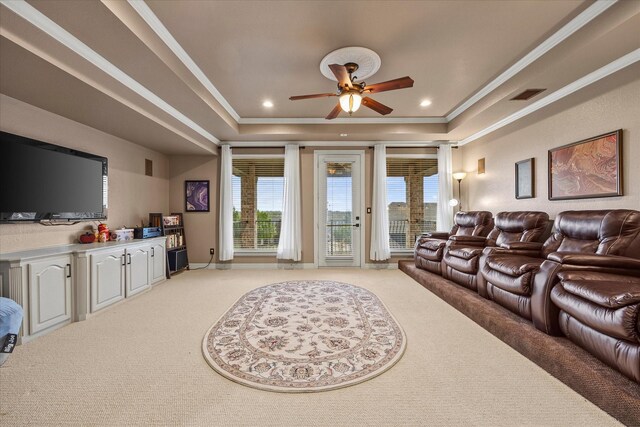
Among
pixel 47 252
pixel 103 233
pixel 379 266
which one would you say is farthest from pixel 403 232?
pixel 47 252

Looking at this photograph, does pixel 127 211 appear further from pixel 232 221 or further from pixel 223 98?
pixel 223 98

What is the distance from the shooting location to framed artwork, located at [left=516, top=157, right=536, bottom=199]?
404 centimetres

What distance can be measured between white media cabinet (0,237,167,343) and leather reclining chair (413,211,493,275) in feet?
13.8

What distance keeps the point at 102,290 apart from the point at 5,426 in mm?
1916

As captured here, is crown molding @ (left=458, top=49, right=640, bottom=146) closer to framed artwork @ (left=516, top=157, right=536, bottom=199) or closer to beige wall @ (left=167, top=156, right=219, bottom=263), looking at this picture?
framed artwork @ (left=516, top=157, right=536, bottom=199)

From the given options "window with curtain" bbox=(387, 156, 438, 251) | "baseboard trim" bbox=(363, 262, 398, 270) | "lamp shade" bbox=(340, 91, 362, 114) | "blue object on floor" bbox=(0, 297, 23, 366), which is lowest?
"baseboard trim" bbox=(363, 262, 398, 270)

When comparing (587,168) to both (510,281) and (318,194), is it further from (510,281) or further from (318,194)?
(318,194)

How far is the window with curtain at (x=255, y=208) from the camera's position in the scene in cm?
584

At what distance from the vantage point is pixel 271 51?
2904 mm

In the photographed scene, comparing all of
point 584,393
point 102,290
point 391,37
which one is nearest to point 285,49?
point 391,37

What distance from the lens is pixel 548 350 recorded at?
1.97 metres

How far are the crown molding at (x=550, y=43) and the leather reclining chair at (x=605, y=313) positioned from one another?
1958 millimetres

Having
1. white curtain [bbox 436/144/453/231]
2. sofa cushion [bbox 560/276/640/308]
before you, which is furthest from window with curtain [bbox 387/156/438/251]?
sofa cushion [bbox 560/276/640/308]

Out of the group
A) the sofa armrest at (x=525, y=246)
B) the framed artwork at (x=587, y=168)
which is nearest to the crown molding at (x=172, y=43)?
the sofa armrest at (x=525, y=246)
